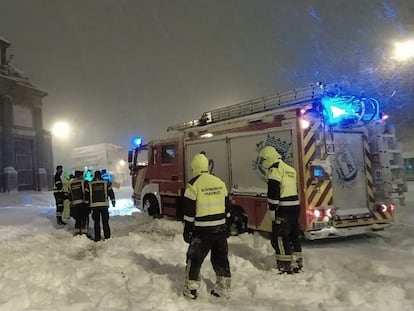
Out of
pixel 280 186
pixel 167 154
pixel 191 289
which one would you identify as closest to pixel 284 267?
pixel 280 186

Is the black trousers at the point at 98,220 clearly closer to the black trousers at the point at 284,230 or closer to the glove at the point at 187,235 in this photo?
the black trousers at the point at 284,230

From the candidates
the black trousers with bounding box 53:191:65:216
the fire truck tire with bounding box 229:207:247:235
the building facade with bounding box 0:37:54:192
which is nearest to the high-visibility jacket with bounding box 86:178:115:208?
the fire truck tire with bounding box 229:207:247:235

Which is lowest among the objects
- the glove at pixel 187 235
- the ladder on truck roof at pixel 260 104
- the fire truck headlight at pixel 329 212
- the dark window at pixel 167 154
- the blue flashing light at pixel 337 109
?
the fire truck headlight at pixel 329 212

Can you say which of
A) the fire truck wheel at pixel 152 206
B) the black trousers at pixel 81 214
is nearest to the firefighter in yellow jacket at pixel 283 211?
the black trousers at pixel 81 214

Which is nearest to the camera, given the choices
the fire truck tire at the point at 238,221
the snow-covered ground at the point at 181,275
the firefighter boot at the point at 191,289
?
the snow-covered ground at the point at 181,275

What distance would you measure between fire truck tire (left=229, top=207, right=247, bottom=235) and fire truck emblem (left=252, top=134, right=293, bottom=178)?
1.08 meters

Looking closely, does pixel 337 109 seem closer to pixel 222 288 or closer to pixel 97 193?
pixel 222 288

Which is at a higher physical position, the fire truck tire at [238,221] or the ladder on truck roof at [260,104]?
the ladder on truck roof at [260,104]

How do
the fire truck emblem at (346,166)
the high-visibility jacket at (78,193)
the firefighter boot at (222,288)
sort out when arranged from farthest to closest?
the high-visibility jacket at (78,193)
the fire truck emblem at (346,166)
the firefighter boot at (222,288)

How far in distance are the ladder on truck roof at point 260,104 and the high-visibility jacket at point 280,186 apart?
2445 millimetres

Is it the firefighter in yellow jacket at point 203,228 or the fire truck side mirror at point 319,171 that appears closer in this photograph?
the firefighter in yellow jacket at point 203,228

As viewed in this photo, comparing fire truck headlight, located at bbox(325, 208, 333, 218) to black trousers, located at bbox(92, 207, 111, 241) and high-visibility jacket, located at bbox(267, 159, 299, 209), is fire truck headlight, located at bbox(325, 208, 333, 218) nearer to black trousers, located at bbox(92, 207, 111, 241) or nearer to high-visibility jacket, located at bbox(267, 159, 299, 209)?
high-visibility jacket, located at bbox(267, 159, 299, 209)

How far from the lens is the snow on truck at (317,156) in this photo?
26.4ft

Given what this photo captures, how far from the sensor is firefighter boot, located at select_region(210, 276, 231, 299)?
207 inches
